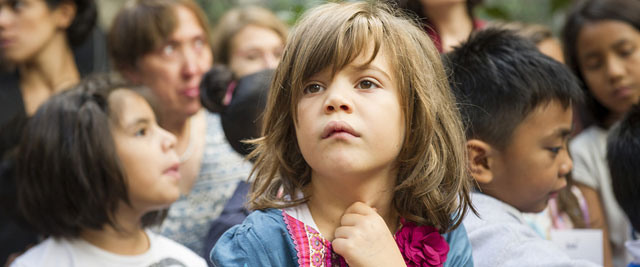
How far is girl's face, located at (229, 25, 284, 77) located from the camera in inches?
123

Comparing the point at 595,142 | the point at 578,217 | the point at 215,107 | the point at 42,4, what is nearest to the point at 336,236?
the point at 215,107

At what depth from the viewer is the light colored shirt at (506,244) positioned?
164 cm

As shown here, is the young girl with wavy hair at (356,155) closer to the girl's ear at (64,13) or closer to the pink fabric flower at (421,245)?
the pink fabric flower at (421,245)

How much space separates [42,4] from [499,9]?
2.81 meters

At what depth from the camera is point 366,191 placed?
139cm

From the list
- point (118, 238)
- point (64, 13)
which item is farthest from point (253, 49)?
point (118, 238)

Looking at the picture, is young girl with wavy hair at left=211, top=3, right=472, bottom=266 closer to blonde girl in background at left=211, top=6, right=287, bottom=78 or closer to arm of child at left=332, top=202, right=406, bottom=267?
arm of child at left=332, top=202, right=406, bottom=267

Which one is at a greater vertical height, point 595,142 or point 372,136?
point 372,136

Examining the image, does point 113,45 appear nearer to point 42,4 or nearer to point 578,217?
point 42,4

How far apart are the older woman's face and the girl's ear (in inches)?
20.3

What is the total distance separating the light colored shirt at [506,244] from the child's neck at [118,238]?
42.5 inches

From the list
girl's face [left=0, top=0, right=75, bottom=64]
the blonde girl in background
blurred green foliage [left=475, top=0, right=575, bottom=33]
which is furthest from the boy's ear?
blurred green foliage [left=475, top=0, right=575, bottom=33]

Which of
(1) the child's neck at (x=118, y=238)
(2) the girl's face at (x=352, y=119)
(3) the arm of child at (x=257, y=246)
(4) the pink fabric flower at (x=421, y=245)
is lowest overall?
(1) the child's neck at (x=118, y=238)

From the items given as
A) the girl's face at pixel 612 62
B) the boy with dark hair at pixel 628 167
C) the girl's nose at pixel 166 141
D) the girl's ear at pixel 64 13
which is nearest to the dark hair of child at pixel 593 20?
the girl's face at pixel 612 62
